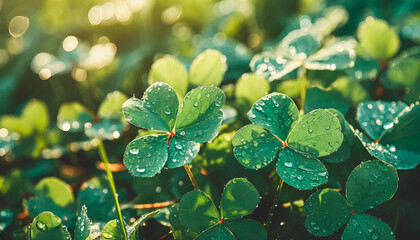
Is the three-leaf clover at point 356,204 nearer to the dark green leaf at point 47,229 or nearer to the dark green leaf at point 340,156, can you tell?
the dark green leaf at point 340,156

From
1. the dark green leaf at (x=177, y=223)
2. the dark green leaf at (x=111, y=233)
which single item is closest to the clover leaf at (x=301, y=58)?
the dark green leaf at (x=177, y=223)

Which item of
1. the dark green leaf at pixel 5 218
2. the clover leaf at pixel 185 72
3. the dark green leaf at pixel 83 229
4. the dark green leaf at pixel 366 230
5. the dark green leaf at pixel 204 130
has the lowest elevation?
the dark green leaf at pixel 366 230

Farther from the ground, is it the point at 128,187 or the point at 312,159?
the point at 312,159

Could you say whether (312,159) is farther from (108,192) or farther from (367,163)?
(108,192)

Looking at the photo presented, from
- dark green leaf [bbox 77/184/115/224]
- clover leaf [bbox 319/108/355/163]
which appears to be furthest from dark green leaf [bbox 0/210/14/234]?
clover leaf [bbox 319/108/355/163]

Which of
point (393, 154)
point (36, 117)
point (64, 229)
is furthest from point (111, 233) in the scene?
point (36, 117)

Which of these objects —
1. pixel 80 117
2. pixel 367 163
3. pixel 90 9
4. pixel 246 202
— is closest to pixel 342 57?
pixel 367 163

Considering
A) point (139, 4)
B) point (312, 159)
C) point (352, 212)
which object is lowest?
point (352, 212)
